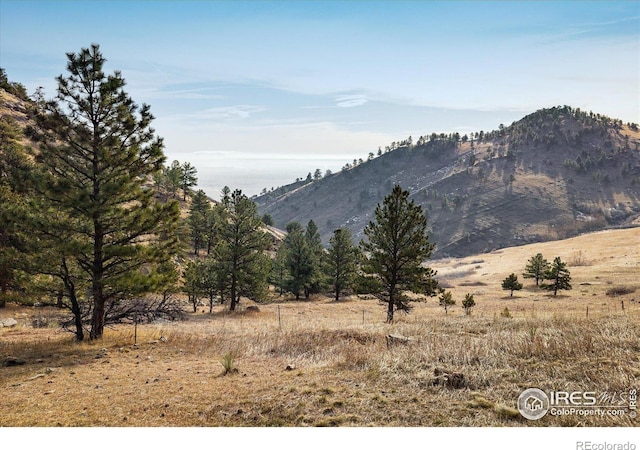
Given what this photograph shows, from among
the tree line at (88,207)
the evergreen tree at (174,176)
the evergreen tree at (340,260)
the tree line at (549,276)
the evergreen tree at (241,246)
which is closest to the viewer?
the tree line at (88,207)

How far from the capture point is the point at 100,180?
15523mm

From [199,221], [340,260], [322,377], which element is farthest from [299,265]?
[322,377]

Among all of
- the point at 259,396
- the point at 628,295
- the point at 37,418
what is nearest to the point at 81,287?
the point at 37,418

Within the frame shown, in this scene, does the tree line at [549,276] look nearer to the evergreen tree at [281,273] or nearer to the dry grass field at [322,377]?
the evergreen tree at [281,273]

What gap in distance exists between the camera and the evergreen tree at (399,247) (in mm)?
25141

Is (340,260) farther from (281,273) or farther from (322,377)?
(322,377)

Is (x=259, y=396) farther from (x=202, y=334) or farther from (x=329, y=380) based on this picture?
(x=202, y=334)

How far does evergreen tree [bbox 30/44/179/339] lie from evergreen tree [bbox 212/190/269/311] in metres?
20.0

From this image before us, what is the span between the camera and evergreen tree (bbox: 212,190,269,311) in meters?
36.4

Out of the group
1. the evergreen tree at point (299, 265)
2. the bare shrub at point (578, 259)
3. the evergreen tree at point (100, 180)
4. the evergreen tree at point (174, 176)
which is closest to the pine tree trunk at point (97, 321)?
the evergreen tree at point (100, 180)

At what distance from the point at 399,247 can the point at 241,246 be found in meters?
16.7

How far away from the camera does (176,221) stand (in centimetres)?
1662

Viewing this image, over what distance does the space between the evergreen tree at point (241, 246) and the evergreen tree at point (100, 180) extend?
19989 millimetres

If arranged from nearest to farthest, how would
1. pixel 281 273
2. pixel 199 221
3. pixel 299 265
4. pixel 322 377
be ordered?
pixel 322 377
pixel 299 265
pixel 281 273
pixel 199 221
